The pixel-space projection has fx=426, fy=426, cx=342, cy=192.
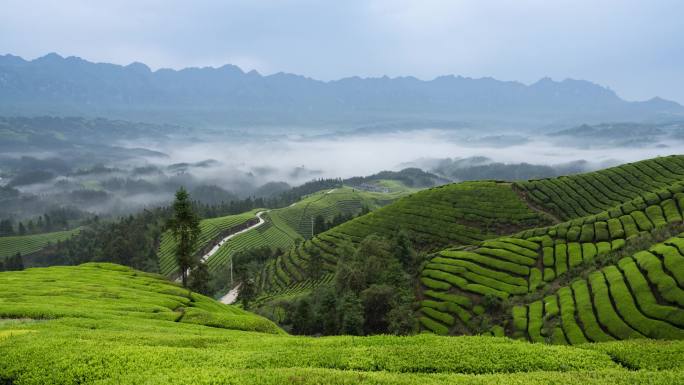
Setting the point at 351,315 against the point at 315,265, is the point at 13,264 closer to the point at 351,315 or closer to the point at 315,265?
the point at 315,265

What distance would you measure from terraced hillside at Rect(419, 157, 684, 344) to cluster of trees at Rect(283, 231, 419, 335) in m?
3.78

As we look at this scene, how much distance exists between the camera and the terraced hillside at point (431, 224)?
308 feet

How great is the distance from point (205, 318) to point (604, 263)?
48409mm

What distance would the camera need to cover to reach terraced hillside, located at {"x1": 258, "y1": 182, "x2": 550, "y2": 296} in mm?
94000

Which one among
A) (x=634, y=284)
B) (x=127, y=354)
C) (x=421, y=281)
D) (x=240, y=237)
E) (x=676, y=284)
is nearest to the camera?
(x=127, y=354)

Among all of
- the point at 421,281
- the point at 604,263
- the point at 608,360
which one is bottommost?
the point at 421,281

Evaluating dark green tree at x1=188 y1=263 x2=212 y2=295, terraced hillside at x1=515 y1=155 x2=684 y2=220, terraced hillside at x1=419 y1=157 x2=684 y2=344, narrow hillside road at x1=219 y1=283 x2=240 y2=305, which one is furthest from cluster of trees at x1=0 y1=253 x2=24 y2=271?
terraced hillside at x1=515 y1=155 x2=684 y2=220

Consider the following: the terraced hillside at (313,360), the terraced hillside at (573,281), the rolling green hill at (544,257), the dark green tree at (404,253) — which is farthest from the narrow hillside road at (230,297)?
the terraced hillside at (313,360)

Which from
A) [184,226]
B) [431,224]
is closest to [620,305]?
[184,226]

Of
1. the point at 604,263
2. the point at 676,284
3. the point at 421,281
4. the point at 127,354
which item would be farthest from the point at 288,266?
the point at 127,354

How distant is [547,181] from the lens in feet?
357

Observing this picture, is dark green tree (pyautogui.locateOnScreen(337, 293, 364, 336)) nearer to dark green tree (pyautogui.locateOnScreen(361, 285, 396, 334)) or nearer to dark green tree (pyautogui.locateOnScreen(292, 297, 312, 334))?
dark green tree (pyautogui.locateOnScreen(361, 285, 396, 334))

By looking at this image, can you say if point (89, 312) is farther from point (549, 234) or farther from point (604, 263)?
point (549, 234)

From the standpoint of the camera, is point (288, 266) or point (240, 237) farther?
point (240, 237)
